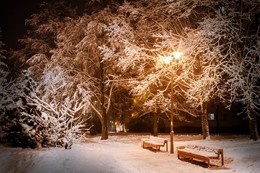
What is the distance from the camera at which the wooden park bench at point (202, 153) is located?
48.5 ft

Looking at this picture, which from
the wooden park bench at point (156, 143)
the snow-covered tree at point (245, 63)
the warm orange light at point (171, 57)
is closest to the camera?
the snow-covered tree at point (245, 63)

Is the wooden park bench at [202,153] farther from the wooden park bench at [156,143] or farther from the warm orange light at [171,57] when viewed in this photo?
the warm orange light at [171,57]

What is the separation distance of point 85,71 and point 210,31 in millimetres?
12457

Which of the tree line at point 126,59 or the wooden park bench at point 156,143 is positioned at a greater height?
the tree line at point 126,59

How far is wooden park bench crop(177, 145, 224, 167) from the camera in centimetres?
1479

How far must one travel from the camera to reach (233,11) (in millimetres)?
19312

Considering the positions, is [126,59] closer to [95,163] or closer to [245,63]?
[245,63]

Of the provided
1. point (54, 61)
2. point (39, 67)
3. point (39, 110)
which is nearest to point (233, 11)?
point (39, 110)

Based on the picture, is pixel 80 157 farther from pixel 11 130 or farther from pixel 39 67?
pixel 39 67

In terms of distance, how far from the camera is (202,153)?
15484mm

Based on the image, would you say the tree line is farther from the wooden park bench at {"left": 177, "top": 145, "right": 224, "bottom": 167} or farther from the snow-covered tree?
the wooden park bench at {"left": 177, "top": 145, "right": 224, "bottom": 167}

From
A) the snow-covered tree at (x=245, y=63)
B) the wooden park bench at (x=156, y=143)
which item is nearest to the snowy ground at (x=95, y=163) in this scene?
the wooden park bench at (x=156, y=143)

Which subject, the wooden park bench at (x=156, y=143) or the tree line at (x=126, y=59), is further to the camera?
the wooden park bench at (x=156, y=143)

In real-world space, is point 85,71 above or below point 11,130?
above
